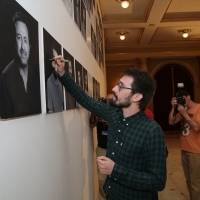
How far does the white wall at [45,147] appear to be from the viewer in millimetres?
846

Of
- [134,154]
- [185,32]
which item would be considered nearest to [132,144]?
[134,154]

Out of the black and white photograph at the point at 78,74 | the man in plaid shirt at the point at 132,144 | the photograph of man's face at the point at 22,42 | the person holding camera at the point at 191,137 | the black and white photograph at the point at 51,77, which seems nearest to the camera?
the photograph of man's face at the point at 22,42

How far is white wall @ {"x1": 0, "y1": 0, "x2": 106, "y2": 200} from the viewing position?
33.3 inches

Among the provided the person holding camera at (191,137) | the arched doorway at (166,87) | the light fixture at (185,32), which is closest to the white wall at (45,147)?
the person holding camera at (191,137)

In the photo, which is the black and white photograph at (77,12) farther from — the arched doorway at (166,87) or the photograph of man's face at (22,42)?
the arched doorway at (166,87)

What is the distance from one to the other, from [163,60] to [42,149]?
1215 centimetres

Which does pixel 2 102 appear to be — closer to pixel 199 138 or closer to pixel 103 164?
pixel 103 164

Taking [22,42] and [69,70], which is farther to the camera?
[69,70]

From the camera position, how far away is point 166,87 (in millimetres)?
12719

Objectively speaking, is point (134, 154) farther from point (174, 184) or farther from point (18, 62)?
point (174, 184)

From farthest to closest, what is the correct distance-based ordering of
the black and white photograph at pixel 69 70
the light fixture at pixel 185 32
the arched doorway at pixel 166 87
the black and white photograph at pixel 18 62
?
the arched doorway at pixel 166 87, the light fixture at pixel 185 32, the black and white photograph at pixel 69 70, the black and white photograph at pixel 18 62

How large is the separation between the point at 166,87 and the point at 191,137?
9.66 meters

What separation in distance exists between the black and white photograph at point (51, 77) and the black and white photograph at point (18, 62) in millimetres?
144

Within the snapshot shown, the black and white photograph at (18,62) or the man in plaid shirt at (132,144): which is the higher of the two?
the black and white photograph at (18,62)
